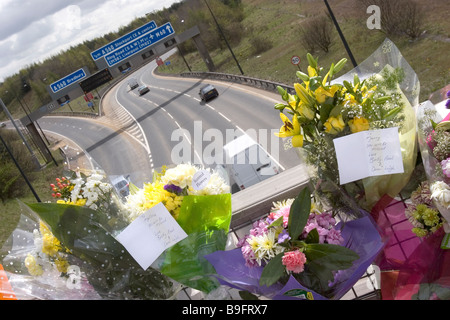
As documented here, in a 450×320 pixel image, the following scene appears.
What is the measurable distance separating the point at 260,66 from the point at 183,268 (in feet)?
157

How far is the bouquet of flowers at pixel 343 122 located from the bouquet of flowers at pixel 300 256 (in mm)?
205

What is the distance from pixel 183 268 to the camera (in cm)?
290

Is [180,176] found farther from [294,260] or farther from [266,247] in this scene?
[294,260]

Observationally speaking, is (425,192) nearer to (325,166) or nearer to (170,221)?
(325,166)

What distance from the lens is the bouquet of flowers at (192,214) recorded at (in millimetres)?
2887

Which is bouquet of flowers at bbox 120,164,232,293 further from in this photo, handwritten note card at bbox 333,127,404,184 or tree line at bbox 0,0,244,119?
tree line at bbox 0,0,244,119

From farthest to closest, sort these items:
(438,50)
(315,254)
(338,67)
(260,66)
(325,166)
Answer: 1. (260,66)
2. (438,50)
3. (338,67)
4. (325,166)
5. (315,254)

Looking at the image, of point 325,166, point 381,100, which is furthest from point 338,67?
point 325,166

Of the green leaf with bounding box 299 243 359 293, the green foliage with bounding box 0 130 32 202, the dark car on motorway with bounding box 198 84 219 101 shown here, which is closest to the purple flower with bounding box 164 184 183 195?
the green leaf with bounding box 299 243 359 293

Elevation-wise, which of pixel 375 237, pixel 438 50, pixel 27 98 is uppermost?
pixel 27 98

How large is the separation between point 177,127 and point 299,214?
37696 mm

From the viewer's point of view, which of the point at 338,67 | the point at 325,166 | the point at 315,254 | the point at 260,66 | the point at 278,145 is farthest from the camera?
the point at 260,66

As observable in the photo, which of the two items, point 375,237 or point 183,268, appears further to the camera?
point 183,268

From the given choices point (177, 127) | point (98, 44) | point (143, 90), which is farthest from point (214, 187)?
point (98, 44)
